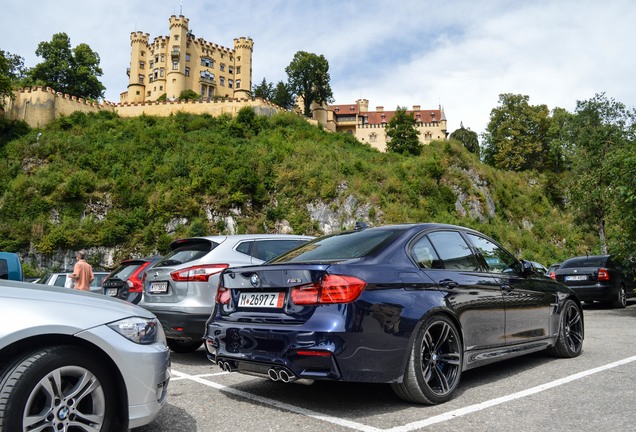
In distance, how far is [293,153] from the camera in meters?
48.0

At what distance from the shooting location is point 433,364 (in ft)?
14.0

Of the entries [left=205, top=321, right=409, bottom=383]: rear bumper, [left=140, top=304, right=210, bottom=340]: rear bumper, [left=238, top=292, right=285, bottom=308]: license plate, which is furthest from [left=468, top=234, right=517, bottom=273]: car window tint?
[left=140, top=304, right=210, bottom=340]: rear bumper

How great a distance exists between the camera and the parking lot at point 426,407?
3.63m

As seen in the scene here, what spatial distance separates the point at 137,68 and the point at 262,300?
8273 cm

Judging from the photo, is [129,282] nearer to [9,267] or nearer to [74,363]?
[9,267]

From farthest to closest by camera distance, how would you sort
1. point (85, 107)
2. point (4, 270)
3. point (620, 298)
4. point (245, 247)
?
point (85, 107) < point (620, 298) < point (4, 270) < point (245, 247)

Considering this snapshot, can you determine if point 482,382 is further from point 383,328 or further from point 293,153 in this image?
point 293,153

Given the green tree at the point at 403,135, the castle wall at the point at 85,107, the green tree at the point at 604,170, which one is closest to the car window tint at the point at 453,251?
the green tree at the point at 604,170

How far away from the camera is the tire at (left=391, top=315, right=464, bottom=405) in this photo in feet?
13.2

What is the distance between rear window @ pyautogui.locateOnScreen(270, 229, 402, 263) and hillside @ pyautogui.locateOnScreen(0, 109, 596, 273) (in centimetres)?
3378

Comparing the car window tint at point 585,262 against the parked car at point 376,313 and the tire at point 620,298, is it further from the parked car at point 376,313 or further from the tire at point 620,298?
the parked car at point 376,313

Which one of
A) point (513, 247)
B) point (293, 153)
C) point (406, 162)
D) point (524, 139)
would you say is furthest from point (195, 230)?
point (524, 139)

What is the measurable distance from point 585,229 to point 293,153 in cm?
2695

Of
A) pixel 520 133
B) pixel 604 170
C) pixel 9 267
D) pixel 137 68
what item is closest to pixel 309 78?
pixel 137 68
